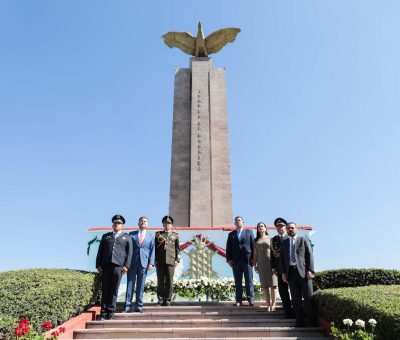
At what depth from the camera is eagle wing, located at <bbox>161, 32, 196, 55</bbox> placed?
1694 cm

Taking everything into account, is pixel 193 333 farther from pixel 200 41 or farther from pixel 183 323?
pixel 200 41

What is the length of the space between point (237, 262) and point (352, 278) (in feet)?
7.96

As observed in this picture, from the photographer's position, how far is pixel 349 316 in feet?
17.8

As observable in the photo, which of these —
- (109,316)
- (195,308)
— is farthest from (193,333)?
(109,316)

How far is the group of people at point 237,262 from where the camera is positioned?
6512mm

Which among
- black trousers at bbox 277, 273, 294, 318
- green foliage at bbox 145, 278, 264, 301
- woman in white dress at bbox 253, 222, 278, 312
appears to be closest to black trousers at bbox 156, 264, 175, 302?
green foliage at bbox 145, 278, 264, 301

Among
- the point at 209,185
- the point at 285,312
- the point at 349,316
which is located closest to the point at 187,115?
the point at 209,185

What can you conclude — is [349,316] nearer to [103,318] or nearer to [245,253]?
[245,253]

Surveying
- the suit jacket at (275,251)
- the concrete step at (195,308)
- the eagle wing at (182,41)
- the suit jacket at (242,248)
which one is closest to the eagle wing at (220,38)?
the eagle wing at (182,41)

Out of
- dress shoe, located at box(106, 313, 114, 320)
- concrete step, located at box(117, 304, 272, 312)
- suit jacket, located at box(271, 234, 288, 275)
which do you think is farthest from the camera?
Result: concrete step, located at box(117, 304, 272, 312)

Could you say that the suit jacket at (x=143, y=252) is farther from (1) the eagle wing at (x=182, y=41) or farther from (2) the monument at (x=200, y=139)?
(1) the eagle wing at (x=182, y=41)

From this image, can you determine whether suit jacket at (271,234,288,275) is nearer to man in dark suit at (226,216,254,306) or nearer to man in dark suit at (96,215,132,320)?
man in dark suit at (226,216,254,306)

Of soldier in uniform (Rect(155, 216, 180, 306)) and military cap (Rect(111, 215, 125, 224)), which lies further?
soldier in uniform (Rect(155, 216, 180, 306))

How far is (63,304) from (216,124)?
10644mm
